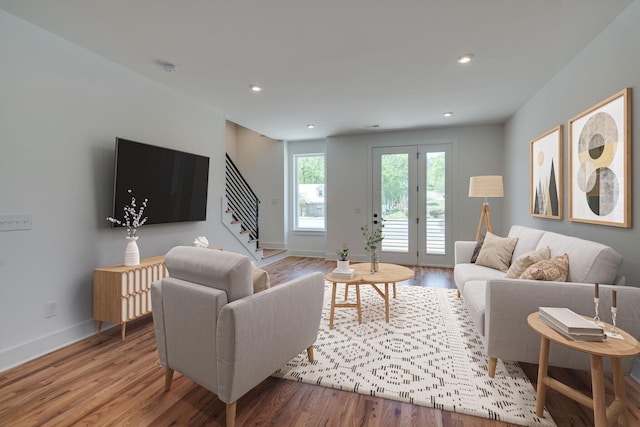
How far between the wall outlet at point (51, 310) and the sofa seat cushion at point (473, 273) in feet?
12.0

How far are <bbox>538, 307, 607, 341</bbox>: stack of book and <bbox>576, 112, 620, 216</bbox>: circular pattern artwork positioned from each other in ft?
4.47

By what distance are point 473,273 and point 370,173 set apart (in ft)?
11.0

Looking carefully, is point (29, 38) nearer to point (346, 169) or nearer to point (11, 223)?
point (11, 223)

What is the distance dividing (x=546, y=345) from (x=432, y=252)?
4.30 meters

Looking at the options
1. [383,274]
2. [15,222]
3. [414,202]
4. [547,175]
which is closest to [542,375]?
[383,274]

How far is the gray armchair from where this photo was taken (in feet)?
5.33

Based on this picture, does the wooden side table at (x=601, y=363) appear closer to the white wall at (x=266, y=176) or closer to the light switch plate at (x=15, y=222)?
the light switch plate at (x=15, y=222)

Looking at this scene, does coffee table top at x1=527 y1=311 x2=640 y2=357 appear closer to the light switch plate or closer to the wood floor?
the wood floor

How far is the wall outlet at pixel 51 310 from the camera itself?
2602 millimetres

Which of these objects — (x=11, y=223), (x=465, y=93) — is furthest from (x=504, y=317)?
(x=11, y=223)

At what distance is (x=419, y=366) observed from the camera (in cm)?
232

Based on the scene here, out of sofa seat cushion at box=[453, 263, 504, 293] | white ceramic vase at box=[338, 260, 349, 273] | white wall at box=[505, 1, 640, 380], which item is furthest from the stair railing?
white wall at box=[505, 1, 640, 380]

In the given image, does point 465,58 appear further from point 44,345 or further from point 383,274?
point 44,345

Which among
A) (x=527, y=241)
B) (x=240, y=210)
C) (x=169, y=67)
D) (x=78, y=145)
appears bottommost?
(x=527, y=241)
